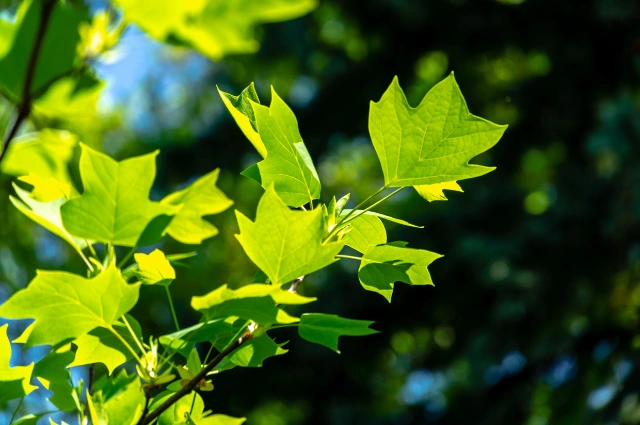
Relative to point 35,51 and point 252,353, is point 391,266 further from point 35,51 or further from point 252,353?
point 35,51

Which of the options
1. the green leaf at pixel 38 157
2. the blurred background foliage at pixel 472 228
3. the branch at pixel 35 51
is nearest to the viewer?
the branch at pixel 35 51

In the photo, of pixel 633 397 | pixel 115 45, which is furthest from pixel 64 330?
pixel 633 397

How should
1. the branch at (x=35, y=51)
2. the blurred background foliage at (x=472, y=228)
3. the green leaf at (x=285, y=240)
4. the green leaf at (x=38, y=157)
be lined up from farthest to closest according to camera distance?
the blurred background foliage at (x=472, y=228) < the green leaf at (x=38, y=157) < the green leaf at (x=285, y=240) < the branch at (x=35, y=51)

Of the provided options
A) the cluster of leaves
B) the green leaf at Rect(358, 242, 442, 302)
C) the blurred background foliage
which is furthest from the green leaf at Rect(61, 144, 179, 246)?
the blurred background foliage

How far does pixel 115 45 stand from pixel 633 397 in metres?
1.93

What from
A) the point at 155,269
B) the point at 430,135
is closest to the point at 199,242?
the point at 155,269

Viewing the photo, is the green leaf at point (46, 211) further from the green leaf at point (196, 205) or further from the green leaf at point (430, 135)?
the green leaf at point (430, 135)

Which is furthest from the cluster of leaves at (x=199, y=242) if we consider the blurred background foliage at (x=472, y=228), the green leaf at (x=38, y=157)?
the blurred background foliage at (x=472, y=228)

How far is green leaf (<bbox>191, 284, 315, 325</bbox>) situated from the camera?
0.87ft

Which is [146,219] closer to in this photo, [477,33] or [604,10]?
[604,10]

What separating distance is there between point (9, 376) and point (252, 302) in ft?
0.46

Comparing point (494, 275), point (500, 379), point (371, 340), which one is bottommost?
point (371, 340)

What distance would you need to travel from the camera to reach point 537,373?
8.98 ft

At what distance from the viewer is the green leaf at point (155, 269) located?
31 centimetres
